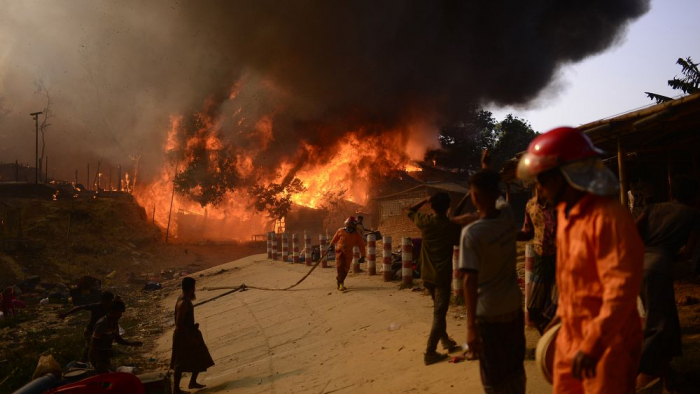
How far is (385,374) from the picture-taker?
5.48 meters

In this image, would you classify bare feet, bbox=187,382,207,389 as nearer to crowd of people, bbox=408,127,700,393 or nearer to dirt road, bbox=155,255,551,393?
dirt road, bbox=155,255,551,393

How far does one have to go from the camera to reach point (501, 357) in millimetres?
3006

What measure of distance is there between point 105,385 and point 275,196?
2535 cm

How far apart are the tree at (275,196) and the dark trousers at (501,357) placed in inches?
1078

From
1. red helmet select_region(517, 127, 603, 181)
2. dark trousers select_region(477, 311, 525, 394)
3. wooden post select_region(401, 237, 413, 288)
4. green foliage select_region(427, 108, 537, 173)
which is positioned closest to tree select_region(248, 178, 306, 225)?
green foliage select_region(427, 108, 537, 173)

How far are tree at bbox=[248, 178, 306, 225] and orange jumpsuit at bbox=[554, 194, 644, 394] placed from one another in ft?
92.5

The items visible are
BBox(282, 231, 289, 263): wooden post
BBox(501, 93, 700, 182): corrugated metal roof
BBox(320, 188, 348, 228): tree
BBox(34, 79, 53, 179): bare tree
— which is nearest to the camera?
BBox(501, 93, 700, 182): corrugated metal roof

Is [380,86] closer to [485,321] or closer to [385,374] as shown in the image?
[385,374]

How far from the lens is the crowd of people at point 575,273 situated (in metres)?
2.07

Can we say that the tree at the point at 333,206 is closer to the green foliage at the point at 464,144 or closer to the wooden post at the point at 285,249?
the green foliage at the point at 464,144

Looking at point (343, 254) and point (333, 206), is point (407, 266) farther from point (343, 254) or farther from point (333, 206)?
point (333, 206)

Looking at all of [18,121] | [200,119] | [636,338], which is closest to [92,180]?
[18,121]

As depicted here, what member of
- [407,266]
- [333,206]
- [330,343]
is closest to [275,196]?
[333,206]

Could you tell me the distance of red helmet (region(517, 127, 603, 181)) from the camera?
90.4 inches
